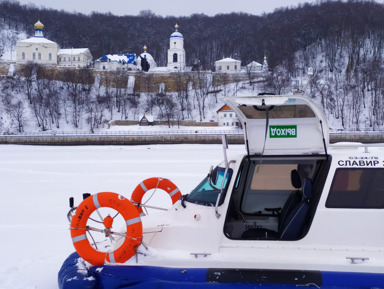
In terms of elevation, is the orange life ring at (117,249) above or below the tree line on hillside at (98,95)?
below

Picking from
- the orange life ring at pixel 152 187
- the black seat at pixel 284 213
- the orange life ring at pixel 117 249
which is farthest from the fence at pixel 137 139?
→ the orange life ring at pixel 117 249

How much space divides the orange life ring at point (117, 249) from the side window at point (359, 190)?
2.26 metres

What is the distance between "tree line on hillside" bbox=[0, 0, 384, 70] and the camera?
356 ft

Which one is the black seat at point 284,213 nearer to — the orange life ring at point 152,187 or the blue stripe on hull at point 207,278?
the blue stripe on hull at point 207,278

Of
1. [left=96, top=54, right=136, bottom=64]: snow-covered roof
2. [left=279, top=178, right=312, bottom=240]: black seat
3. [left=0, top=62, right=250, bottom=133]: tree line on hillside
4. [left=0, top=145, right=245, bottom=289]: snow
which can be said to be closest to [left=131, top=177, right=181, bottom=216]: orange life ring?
[left=0, top=145, right=245, bottom=289]: snow

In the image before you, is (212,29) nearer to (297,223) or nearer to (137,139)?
(137,139)

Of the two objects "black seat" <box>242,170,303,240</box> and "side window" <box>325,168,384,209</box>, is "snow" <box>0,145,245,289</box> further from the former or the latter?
"side window" <box>325,168,384,209</box>

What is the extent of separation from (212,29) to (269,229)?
161 meters

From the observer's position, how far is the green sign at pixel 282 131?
18.1 feet

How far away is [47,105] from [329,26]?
71.2m

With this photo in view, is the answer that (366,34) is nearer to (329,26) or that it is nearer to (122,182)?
(329,26)

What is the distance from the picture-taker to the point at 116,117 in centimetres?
7650

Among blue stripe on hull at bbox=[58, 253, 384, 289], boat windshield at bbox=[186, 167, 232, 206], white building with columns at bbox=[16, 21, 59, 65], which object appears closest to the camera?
blue stripe on hull at bbox=[58, 253, 384, 289]

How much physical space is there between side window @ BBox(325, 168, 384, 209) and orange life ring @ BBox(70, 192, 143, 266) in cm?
226
